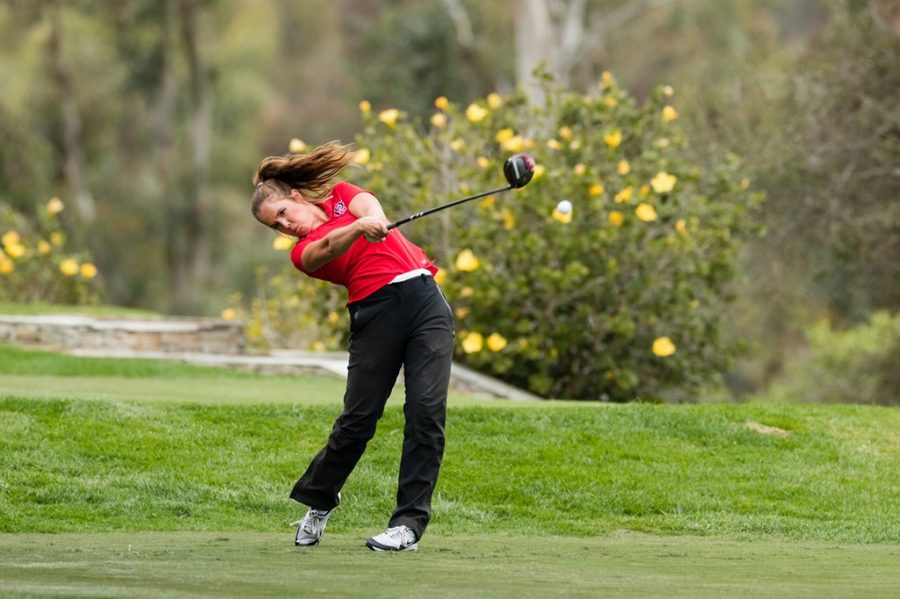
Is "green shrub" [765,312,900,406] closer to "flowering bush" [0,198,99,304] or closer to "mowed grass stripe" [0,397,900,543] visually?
"flowering bush" [0,198,99,304]

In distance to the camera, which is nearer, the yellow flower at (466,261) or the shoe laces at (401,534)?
the shoe laces at (401,534)

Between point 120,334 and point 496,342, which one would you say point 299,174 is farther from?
point 120,334

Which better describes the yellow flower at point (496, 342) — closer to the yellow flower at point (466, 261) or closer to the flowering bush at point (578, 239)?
the flowering bush at point (578, 239)

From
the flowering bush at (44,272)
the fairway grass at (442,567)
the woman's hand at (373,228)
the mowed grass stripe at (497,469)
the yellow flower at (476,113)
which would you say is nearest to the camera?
the fairway grass at (442,567)

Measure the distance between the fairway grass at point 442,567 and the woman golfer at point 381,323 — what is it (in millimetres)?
376

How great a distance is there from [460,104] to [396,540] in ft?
98.6

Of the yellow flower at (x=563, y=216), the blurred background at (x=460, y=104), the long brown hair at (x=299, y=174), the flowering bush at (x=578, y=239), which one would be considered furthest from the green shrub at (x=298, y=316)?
the long brown hair at (x=299, y=174)

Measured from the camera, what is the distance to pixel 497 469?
32.2ft

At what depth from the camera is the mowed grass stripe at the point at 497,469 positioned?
8.85 meters

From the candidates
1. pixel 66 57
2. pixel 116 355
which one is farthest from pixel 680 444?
pixel 66 57

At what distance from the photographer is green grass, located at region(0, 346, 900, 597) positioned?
20.1 feet

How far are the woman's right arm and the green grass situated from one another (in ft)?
4.27

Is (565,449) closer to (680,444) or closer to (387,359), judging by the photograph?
(680,444)

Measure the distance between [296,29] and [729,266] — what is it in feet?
165
